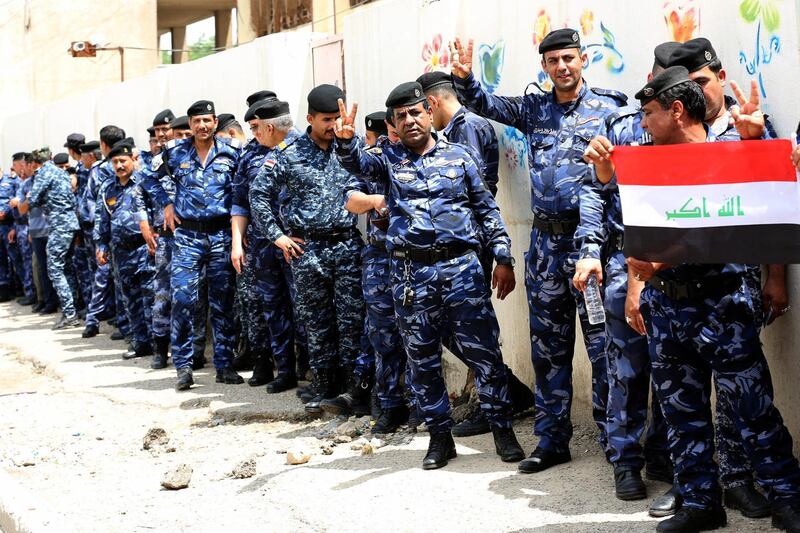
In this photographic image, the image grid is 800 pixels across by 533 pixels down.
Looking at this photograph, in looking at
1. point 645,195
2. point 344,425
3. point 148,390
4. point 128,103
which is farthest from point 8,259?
point 645,195

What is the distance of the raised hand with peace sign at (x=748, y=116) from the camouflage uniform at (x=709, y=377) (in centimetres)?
56

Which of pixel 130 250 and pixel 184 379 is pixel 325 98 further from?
pixel 130 250

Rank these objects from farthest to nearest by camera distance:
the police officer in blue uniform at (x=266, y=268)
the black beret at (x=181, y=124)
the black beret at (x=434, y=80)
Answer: the black beret at (x=181, y=124) → the police officer in blue uniform at (x=266, y=268) → the black beret at (x=434, y=80)

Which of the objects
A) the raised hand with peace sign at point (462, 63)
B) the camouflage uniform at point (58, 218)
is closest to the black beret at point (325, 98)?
the raised hand with peace sign at point (462, 63)

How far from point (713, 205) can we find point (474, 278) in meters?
1.82

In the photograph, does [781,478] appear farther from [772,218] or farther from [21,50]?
[21,50]

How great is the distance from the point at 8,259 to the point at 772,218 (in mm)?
15444

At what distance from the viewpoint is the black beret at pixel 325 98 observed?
7.25 metres

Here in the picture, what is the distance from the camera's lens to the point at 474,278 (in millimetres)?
5957

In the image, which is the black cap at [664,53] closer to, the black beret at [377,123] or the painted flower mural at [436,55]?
the painted flower mural at [436,55]

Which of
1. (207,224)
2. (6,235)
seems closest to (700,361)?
(207,224)

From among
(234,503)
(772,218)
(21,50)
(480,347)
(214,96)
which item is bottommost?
(234,503)

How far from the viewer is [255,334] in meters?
9.25

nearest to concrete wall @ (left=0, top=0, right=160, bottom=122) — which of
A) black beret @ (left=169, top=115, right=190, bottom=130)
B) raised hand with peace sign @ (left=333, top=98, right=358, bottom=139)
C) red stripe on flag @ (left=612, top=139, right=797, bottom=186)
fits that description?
black beret @ (left=169, top=115, right=190, bottom=130)
